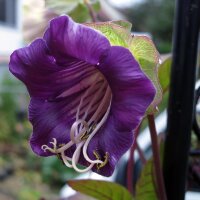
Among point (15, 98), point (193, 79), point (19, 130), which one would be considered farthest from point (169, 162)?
point (15, 98)

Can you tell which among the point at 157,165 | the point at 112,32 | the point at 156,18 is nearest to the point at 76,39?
the point at 112,32

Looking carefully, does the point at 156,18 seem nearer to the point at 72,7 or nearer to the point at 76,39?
the point at 72,7

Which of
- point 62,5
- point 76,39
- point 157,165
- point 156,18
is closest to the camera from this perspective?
point 76,39

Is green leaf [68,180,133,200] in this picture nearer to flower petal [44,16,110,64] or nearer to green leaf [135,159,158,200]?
green leaf [135,159,158,200]

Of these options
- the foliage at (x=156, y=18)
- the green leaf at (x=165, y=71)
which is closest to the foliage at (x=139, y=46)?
the green leaf at (x=165, y=71)

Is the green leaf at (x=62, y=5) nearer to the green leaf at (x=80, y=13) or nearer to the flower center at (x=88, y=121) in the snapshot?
the green leaf at (x=80, y=13)

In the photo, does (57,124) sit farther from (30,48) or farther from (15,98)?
(15,98)
